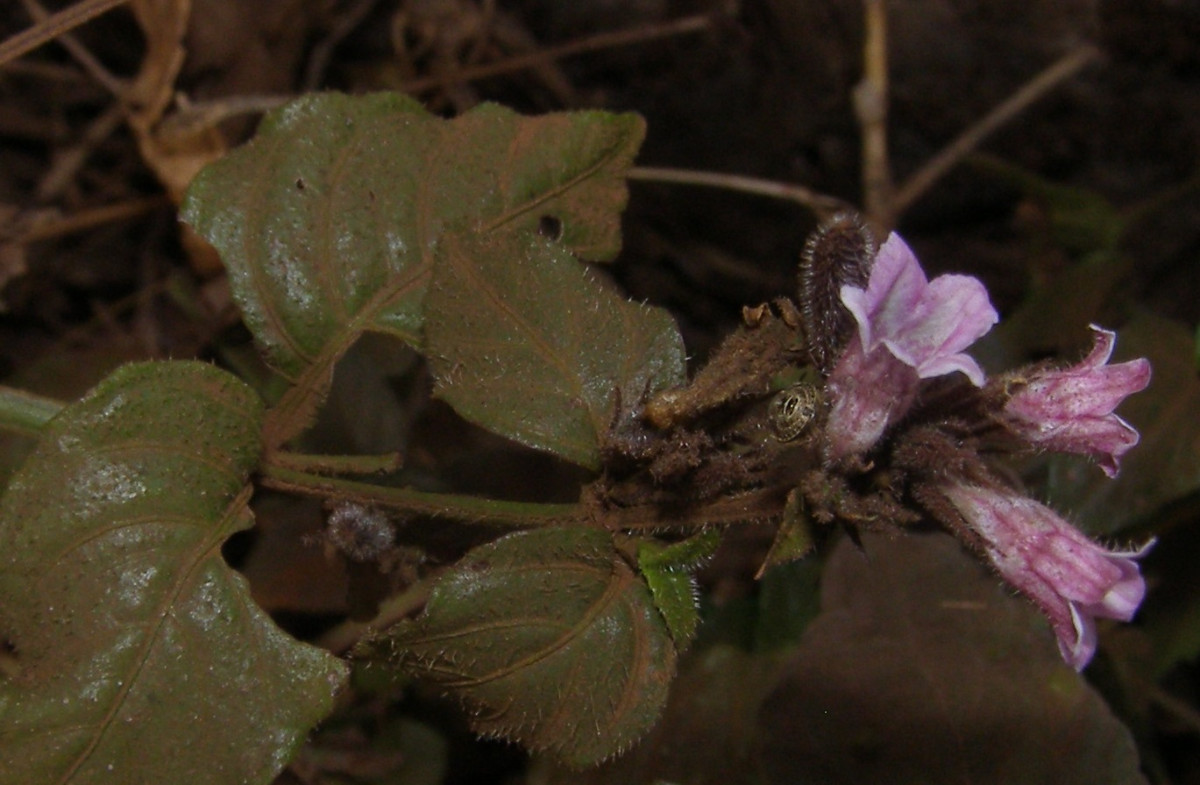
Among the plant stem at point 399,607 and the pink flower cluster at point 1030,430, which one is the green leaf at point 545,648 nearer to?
the plant stem at point 399,607

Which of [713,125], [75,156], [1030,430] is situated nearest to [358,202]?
[1030,430]

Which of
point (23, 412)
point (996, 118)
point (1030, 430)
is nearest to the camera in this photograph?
point (1030, 430)

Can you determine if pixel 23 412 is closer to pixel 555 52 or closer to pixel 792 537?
pixel 792 537

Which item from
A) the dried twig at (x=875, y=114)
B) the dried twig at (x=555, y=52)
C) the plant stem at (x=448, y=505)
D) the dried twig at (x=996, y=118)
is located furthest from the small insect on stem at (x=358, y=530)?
the dried twig at (x=996, y=118)

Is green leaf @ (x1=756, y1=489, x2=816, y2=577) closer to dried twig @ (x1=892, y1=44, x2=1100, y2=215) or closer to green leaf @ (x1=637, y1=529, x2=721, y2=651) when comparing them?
green leaf @ (x1=637, y1=529, x2=721, y2=651)

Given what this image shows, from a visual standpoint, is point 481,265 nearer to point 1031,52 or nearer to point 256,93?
point 256,93
